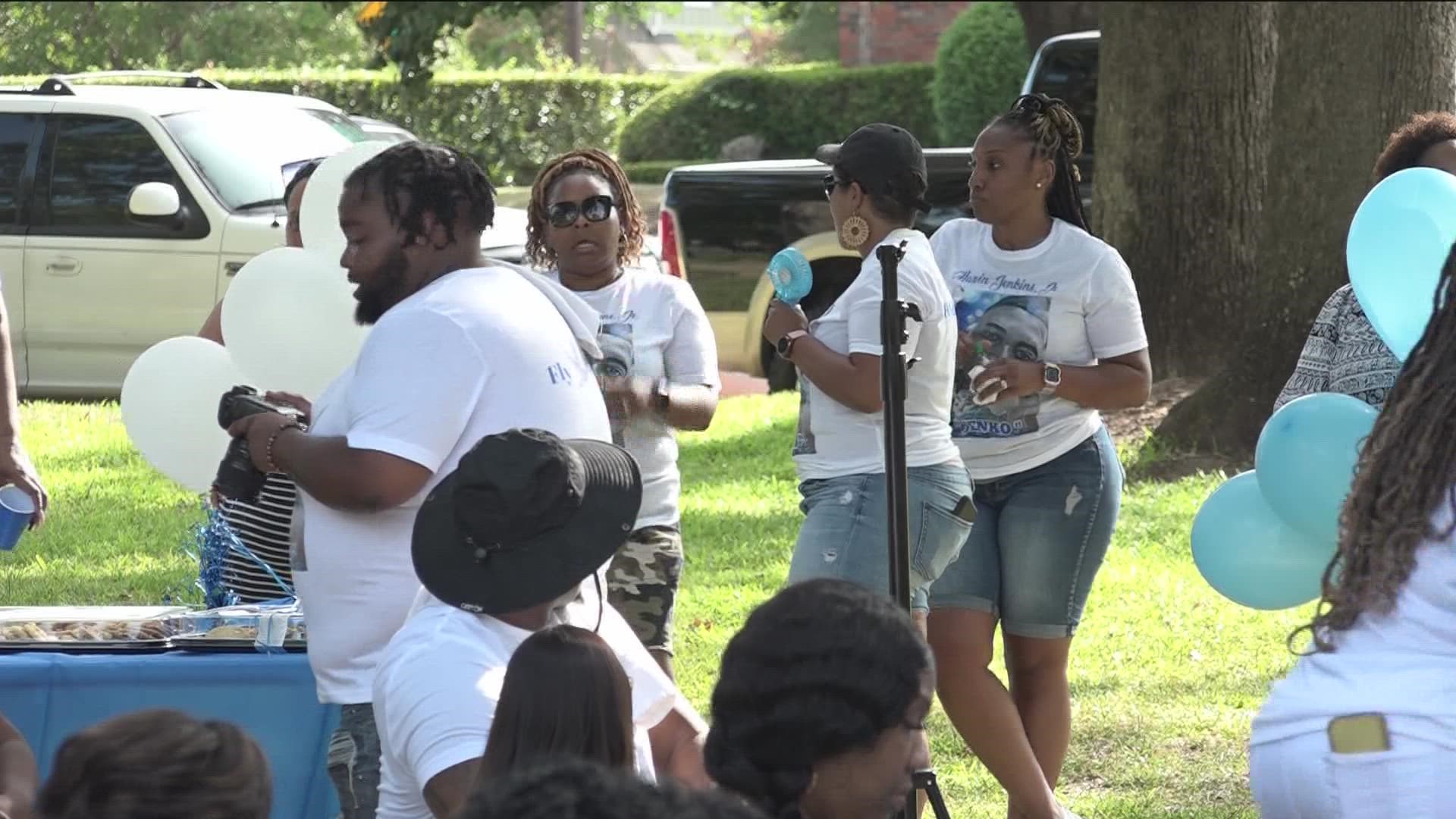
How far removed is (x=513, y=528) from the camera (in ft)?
9.27

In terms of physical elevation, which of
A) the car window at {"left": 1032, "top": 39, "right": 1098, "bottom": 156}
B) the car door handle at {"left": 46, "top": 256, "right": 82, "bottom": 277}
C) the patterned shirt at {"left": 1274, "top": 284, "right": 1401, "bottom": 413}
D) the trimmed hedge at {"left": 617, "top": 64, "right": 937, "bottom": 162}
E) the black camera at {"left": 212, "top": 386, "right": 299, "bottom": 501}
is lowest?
the trimmed hedge at {"left": 617, "top": 64, "right": 937, "bottom": 162}

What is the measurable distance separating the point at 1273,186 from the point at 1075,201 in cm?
462

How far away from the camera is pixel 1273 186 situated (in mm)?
8984

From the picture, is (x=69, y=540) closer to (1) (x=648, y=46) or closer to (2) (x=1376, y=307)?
(2) (x=1376, y=307)

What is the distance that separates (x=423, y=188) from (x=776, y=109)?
2459cm

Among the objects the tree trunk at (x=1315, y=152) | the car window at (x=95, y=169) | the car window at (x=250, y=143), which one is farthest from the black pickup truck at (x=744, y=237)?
the car window at (x=95, y=169)

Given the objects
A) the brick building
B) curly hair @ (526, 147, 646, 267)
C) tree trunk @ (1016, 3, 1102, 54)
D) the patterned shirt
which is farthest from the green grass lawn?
the brick building

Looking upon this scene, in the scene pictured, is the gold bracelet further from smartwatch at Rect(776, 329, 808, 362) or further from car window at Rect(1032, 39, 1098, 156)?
car window at Rect(1032, 39, 1098, 156)

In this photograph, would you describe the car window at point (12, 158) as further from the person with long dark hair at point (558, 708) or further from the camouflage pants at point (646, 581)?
the person with long dark hair at point (558, 708)

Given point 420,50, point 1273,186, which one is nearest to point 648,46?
point 420,50

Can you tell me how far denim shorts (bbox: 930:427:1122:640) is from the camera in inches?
177

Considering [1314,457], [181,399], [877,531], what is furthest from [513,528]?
[181,399]

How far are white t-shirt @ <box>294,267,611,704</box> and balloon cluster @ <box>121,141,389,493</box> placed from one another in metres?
0.95

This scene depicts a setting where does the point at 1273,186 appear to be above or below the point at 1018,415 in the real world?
below
